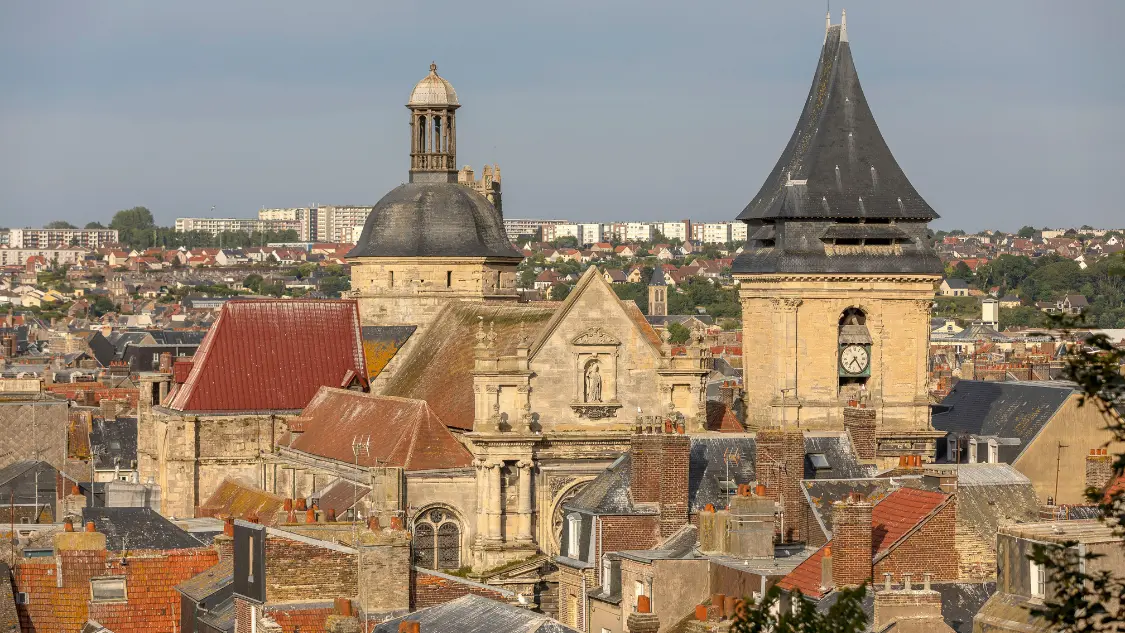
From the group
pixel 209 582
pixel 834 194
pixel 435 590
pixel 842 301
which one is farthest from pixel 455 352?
pixel 435 590

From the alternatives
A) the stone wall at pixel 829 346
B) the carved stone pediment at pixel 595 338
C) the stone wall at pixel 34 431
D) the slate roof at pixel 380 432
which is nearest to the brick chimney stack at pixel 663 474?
the slate roof at pixel 380 432

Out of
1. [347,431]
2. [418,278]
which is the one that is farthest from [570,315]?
[418,278]

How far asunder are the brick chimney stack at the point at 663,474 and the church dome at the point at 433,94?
1189 inches

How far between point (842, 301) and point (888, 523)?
29.7 m

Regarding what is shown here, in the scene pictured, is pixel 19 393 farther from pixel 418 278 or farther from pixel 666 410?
pixel 666 410

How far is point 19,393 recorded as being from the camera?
105 metres

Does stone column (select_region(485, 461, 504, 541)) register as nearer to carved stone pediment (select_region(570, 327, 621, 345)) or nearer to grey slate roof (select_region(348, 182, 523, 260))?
carved stone pediment (select_region(570, 327, 621, 345))

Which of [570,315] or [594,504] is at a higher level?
[570,315]

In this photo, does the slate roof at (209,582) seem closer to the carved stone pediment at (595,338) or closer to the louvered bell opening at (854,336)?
the carved stone pediment at (595,338)

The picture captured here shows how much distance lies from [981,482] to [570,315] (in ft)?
69.7

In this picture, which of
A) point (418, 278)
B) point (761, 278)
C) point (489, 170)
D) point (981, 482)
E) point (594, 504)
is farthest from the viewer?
point (489, 170)

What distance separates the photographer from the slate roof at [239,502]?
6589cm

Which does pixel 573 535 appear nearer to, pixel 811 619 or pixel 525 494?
pixel 525 494

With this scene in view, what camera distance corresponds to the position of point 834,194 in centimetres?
7031
